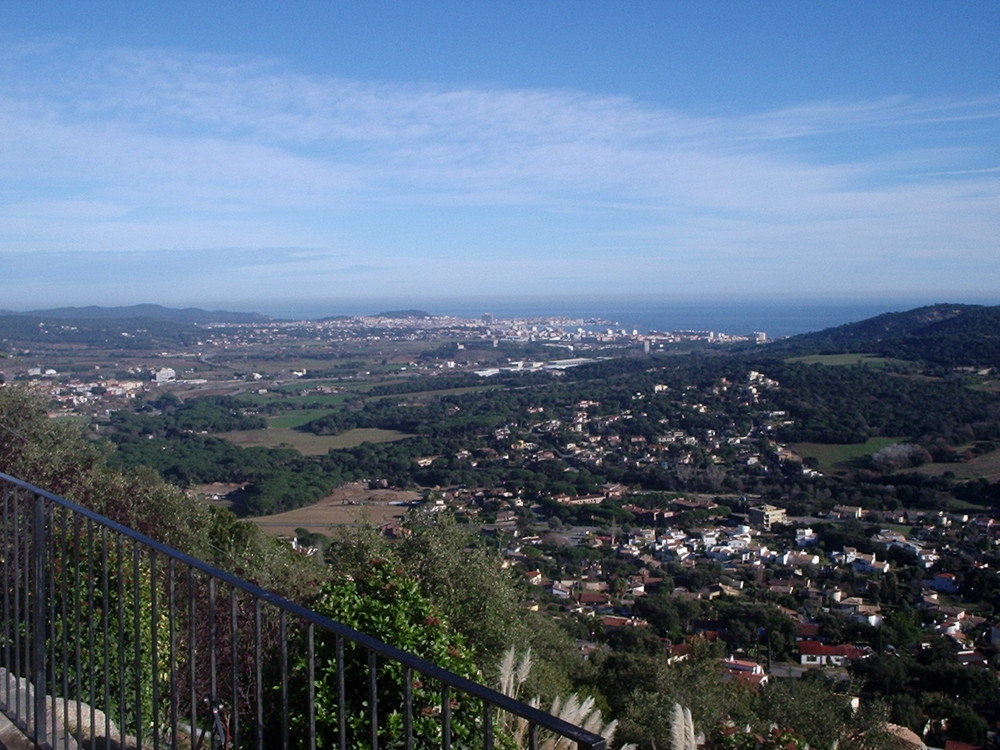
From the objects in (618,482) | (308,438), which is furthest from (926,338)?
(308,438)

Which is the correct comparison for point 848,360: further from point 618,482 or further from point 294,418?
point 294,418

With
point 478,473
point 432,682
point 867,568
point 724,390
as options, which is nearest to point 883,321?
point 724,390

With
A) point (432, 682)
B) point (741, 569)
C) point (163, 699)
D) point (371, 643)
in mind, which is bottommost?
point (741, 569)

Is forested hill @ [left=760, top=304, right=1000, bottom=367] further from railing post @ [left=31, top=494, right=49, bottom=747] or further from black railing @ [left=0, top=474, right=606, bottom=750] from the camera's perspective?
railing post @ [left=31, top=494, right=49, bottom=747]

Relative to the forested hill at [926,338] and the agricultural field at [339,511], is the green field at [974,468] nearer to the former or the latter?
the forested hill at [926,338]

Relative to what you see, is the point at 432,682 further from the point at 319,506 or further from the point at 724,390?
the point at 724,390

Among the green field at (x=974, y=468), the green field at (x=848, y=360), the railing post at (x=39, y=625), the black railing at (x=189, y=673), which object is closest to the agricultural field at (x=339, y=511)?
the black railing at (x=189, y=673)
